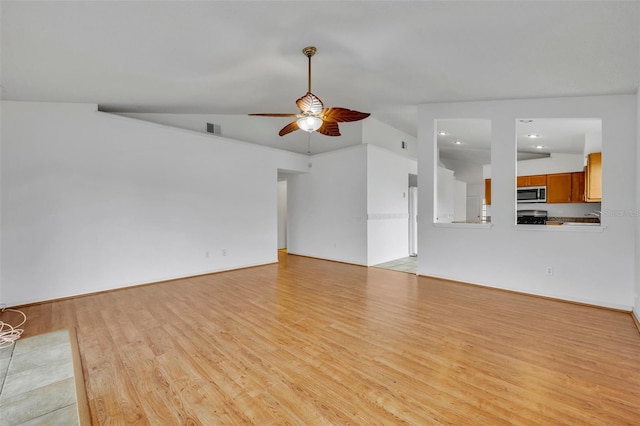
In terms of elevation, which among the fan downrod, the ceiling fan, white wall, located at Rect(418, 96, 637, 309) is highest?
the fan downrod

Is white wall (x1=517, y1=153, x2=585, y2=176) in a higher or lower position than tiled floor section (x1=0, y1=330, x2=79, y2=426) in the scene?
higher

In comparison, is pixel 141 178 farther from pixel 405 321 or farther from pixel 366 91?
pixel 405 321

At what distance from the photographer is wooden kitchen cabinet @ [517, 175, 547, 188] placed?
20.7 ft

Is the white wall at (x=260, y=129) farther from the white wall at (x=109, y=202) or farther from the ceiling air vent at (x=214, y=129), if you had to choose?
the white wall at (x=109, y=202)

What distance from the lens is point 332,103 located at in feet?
16.3

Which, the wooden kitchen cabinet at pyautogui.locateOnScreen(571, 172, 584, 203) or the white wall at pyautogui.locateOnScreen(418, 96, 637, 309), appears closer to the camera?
the white wall at pyautogui.locateOnScreen(418, 96, 637, 309)

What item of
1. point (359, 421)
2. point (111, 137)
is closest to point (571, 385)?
point (359, 421)

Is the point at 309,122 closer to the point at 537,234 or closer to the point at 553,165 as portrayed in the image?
→ the point at 537,234

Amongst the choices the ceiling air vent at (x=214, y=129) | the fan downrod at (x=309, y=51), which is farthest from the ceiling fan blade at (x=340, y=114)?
the ceiling air vent at (x=214, y=129)

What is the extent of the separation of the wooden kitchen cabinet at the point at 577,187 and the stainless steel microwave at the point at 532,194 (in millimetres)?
468

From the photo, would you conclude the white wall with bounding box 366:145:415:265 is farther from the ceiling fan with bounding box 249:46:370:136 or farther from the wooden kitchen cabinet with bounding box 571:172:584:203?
the wooden kitchen cabinet with bounding box 571:172:584:203

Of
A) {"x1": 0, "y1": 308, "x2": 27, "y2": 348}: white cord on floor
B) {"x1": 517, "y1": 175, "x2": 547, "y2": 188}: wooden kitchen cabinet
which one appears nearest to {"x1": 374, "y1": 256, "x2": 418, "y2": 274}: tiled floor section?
{"x1": 517, "y1": 175, "x2": 547, "y2": 188}: wooden kitchen cabinet

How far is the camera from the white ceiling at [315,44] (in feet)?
7.38

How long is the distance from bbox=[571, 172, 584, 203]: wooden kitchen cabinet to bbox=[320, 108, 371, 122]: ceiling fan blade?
5644 mm
